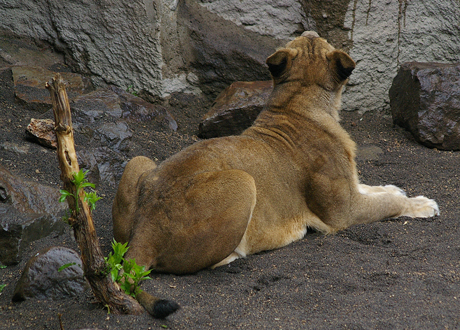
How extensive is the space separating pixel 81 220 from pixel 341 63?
3471 millimetres

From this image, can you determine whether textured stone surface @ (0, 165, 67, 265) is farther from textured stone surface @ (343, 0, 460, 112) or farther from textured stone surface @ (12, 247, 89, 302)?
textured stone surface @ (343, 0, 460, 112)

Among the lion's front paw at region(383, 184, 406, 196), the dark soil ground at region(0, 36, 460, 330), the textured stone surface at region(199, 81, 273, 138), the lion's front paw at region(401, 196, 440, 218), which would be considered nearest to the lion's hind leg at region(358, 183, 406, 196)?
the lion's front paw at region(383, 184, 406, 196)

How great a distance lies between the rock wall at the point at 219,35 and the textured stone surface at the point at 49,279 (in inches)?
215

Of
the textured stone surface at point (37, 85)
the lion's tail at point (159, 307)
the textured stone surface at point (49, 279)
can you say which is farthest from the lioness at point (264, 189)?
the textured stone surface at point (37, 85)

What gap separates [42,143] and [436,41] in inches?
292

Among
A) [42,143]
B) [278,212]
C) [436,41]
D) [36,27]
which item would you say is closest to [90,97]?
[42,143]

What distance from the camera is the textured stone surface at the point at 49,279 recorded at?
351 cm

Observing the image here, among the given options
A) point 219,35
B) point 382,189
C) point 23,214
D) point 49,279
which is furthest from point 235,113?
point 49,279

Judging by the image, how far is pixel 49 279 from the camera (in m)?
3.56

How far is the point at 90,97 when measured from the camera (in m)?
7.17

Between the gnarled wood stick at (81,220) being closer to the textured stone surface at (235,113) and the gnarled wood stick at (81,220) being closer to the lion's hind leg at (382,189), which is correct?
the lion's hind leg at (382,189)

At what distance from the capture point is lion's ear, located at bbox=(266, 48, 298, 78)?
17.5 ft

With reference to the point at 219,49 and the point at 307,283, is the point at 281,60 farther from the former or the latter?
the point at 219,49

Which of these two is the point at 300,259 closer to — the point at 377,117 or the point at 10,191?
the point at 10,191
